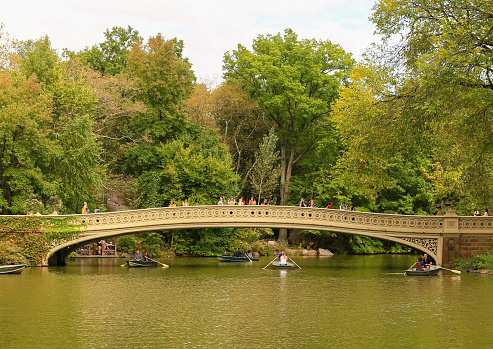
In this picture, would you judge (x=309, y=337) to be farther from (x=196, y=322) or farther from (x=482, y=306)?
(x=482, y=306)

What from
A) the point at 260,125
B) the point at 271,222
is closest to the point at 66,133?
the point at 271,222

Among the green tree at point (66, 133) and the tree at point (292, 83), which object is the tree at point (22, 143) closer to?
the green tree at point (66, 133)

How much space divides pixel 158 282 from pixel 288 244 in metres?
21.9

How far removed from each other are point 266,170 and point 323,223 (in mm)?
13605

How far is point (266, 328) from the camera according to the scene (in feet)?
56.5

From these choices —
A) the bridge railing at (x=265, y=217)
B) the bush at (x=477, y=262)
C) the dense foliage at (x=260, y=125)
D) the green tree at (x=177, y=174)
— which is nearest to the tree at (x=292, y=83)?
the dense foliage at (x=260, y=125)

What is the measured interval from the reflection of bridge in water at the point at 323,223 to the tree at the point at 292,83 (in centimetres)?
1367

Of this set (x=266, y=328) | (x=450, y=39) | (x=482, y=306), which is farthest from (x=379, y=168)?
(x=266, y=328)

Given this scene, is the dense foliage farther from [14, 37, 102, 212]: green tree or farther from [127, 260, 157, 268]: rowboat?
[127, 260, 157, 268]: rowboat

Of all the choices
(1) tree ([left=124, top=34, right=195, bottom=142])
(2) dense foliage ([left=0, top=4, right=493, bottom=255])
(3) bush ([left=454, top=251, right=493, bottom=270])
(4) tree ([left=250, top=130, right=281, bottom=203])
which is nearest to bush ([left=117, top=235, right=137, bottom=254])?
(2) dense foliage ([left=0, top=4, right=493, bottom=255])

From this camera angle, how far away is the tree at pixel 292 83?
154 feet

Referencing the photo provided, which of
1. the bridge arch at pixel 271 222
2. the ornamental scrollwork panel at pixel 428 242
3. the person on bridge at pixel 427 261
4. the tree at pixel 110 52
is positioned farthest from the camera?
the tree at pixel 110 52

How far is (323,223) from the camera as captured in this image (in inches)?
1340

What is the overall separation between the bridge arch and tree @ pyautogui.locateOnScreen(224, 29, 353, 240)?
44.8ft
